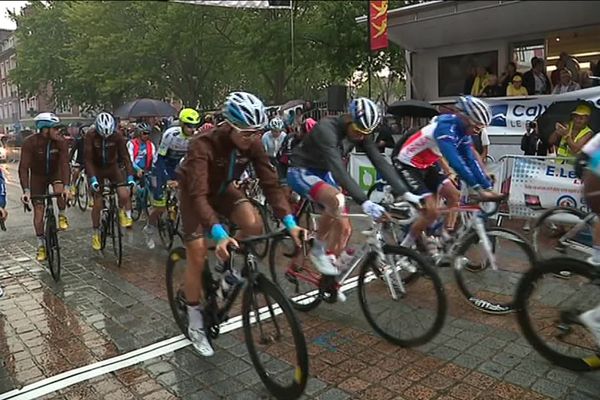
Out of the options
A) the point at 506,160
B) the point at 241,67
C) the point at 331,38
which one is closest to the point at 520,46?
the point at 506,160

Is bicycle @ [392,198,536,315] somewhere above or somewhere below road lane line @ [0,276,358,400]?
above

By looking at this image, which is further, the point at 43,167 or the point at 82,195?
the point at 82,195

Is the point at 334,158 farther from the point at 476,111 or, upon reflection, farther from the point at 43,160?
the point at 43,160

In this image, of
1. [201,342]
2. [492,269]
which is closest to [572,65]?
[492,269]

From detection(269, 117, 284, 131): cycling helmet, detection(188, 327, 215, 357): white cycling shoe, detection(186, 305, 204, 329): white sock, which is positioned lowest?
detection(188, 327, 215, 357): white cycling shoe

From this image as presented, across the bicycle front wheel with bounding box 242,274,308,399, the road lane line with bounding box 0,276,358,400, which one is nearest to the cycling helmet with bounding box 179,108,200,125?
the road lane line with bounding box 0,276,358,400

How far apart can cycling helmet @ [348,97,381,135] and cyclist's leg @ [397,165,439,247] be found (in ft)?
3.02

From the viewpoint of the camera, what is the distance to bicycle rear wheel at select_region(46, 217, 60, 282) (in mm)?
6613

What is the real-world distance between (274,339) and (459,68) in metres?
11.5

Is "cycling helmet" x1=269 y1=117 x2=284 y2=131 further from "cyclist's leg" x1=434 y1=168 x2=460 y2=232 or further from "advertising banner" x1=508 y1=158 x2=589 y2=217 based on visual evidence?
"cyclist's leg" x1=434 y1=168 x2=460 y2=232

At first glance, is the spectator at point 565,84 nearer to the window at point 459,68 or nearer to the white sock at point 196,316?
the window at point 459,68

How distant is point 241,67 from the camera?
19.3 meters

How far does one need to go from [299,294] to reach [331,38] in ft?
53.2

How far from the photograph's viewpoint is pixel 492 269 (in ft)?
16.4
